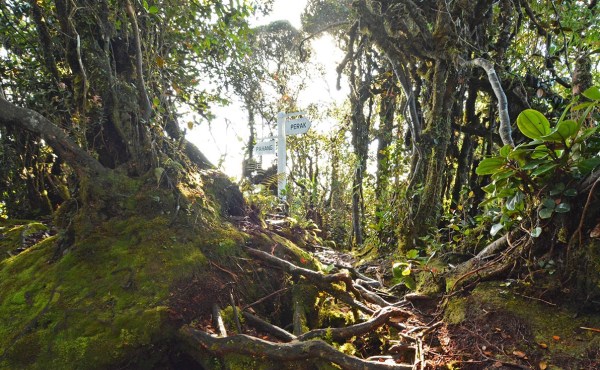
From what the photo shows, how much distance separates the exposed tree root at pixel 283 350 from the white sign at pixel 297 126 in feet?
17.4

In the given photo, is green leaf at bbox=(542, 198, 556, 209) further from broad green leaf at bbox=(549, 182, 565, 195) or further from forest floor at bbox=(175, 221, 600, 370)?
forest floor at bbox=(175, 221, 600, 370)

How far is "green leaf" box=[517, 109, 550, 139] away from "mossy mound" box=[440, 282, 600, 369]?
1.13 meters

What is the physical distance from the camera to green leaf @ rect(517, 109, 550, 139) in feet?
7.00

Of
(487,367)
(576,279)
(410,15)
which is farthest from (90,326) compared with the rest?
(410,15)

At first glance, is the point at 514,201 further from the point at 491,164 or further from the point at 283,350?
the point at 283,350

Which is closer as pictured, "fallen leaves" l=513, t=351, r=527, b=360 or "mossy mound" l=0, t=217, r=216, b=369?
"fallen leaves" l=513, t=351, r=527, b=360

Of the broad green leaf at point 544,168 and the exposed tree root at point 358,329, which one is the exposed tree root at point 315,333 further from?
the broad green leaf at point 544,168

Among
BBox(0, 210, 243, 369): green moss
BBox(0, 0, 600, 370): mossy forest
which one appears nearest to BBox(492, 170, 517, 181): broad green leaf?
BBox(0, 0, 600, 370): mossy forest

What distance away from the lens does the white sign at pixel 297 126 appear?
6.98 metres

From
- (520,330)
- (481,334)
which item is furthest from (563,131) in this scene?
(481,334)

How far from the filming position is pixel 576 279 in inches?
84.9

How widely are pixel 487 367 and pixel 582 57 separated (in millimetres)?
2802

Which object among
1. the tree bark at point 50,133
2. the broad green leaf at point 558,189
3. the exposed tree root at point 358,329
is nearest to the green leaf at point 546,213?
the broad green leaf at point 558,189

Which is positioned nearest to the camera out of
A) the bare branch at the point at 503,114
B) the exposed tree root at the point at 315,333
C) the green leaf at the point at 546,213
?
the exposed tree root at the point at 315,333
